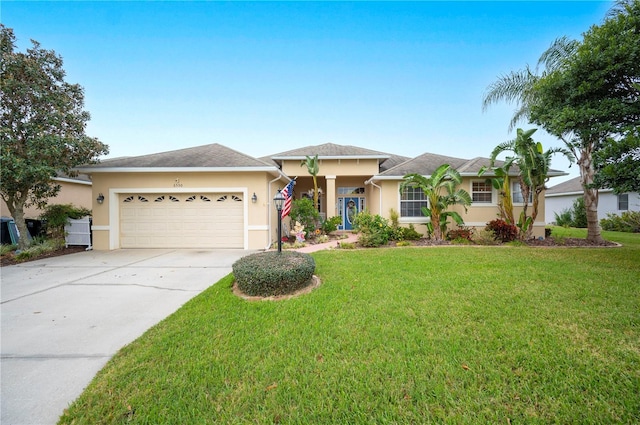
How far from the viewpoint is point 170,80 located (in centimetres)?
1194

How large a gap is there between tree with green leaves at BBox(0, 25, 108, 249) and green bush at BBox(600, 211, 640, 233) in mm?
28769

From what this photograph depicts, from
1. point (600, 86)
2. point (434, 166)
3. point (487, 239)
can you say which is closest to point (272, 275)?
point (600, 86)

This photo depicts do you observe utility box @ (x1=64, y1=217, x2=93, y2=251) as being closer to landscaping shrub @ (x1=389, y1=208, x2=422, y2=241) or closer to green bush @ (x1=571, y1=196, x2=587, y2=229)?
landscaping shrub @ (x1=389, y1=208, x2=422, y2=241)

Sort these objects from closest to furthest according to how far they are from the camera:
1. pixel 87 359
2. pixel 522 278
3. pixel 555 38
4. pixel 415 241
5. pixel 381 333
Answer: pixel 87 359, pixel 381 333, pixel 522 278, pixel 555 38, pixel 415 241

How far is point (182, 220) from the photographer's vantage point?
10430 mm

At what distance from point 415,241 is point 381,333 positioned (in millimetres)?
8778

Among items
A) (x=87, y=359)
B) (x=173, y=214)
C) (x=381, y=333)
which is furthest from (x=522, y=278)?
(x=173, y=214)

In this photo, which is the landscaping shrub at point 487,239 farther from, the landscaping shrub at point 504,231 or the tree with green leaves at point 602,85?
the tree with green leaves at point 602,85

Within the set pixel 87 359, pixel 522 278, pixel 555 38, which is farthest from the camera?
pixel 555 38

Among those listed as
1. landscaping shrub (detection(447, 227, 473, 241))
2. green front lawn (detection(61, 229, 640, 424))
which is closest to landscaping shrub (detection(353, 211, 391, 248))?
landscaping shrub (detection(447, 227, 473, 241))

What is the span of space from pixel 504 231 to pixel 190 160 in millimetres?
13620

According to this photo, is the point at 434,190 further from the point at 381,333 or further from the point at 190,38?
the point at 190,38

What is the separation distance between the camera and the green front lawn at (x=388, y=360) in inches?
85.2

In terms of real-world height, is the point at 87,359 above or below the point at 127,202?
below
